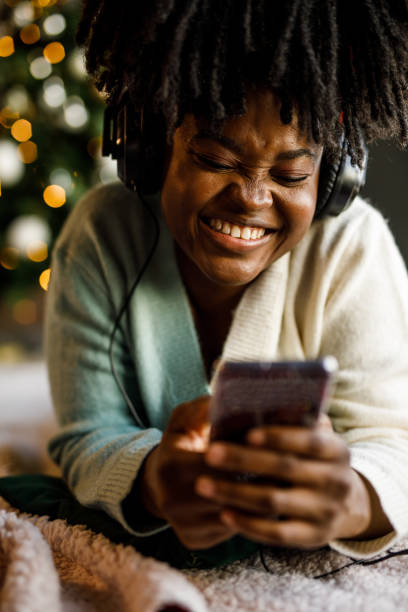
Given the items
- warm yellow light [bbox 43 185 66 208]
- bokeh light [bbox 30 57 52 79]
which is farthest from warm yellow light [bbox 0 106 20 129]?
warm yellow light [bbox 43 185 66 208]

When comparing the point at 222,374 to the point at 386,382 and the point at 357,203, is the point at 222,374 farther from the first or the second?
the point at 357,203

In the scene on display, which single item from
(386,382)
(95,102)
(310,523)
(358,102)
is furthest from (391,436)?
(95,102)

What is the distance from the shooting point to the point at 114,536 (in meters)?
0.81

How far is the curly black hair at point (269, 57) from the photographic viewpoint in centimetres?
67

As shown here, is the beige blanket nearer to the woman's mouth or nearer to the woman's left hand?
the woman's left hand

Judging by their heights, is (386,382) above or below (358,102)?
below

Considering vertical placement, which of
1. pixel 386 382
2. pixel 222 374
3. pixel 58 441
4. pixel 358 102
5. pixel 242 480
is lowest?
pixel 58 441

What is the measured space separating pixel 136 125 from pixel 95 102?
144 cm

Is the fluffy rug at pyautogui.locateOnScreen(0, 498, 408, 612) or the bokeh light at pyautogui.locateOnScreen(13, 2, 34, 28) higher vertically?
the bokeh light at pyautogui.locateOnScreen(13, 2, 34, 28)

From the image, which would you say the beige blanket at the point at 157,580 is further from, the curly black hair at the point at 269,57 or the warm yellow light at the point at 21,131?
the warm yellow light at the point at 21,131

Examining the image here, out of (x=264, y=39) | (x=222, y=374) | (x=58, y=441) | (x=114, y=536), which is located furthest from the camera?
(x=58, y=441)

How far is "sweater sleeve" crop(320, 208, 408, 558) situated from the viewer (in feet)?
2.86

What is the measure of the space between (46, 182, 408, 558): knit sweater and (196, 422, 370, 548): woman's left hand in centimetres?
25

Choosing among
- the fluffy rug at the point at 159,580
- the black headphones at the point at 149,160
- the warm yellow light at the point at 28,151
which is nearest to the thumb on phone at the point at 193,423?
the fluffy rug at the point at 159,580
